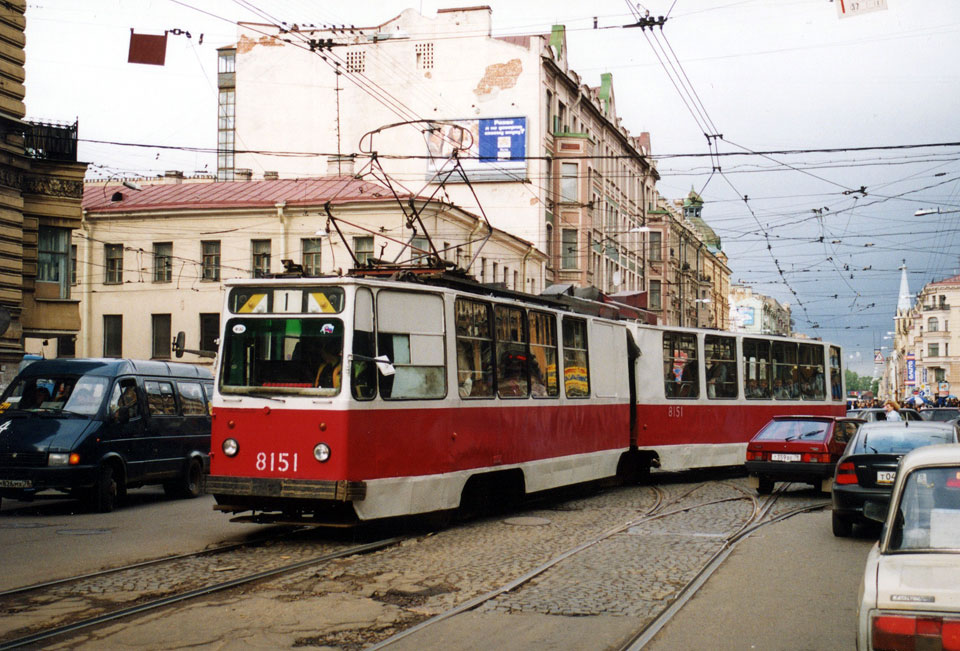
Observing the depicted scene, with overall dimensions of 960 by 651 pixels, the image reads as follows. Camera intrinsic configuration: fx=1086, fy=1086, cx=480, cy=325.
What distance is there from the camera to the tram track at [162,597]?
708 centimetres

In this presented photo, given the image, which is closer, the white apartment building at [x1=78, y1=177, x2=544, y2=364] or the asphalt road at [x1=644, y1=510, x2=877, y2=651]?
the asphalt road at [x1=644, y1=510, x2=877, y2=651]

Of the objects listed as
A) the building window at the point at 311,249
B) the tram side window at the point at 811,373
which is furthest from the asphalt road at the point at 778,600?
the building window at the point at 311,249

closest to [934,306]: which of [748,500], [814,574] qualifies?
[748,500]

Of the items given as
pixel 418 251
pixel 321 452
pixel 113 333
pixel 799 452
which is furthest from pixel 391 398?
pixel 113 333

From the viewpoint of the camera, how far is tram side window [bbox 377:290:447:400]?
11.7 meters

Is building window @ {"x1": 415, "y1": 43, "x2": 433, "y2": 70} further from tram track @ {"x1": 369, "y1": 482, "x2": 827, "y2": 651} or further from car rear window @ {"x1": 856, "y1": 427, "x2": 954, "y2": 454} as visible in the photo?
car rear window @ {"x1": 856, "y1": 427, "x2": 954, "y2": 454}

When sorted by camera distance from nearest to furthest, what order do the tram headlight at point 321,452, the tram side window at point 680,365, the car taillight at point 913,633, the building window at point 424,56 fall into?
the car taillight at point 913,633
the tram headlight at point 321,452
the tram side window at point 680,365
the building window at point 424,56

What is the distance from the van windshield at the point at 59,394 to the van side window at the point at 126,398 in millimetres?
183

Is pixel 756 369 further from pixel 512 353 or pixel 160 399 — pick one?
pixel 160 399

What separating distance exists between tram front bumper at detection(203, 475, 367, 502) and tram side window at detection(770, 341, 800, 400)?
14.7 metres

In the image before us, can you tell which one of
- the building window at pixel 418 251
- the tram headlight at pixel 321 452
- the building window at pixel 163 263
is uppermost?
the building window at pixel 163 263

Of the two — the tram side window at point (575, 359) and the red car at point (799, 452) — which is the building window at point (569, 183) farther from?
the tram side window at point (575, 359)

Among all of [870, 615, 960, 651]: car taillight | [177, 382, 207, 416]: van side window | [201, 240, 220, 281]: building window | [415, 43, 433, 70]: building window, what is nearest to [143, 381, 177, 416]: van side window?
[177, 382, 207, 416]: van side window

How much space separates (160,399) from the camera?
693 inches
